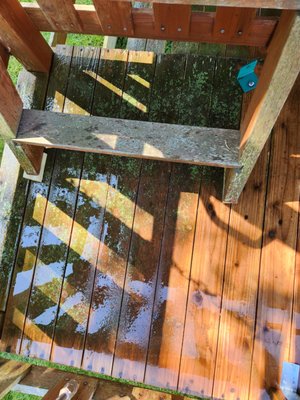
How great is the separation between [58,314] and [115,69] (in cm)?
165

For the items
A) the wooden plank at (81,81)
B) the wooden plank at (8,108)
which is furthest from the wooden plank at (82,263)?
the wooden plank at (8,108)

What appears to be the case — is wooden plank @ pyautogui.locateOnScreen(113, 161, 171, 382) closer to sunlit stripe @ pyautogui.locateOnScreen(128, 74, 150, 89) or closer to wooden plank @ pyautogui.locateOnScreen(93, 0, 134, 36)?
sunlit stripe @ pyautogui.locateOnScreen(128, 74, 150, 89)

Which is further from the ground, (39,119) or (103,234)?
(39,119)

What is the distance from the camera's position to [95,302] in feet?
7.58

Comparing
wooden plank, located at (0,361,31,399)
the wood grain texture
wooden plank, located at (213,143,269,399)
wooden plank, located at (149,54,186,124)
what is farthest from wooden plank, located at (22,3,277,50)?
wooden plank, located at (0,361,31,399)

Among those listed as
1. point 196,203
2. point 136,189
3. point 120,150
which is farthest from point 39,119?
point 196,203

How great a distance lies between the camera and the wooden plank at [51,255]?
232 cm

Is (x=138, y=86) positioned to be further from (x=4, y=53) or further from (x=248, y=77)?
(x=4, y=53)

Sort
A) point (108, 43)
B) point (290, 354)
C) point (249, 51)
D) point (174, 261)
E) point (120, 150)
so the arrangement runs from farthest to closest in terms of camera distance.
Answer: point (108, 43)
point (249, 51)
point (174, 261)
point (290, 354)
point (120, 150)

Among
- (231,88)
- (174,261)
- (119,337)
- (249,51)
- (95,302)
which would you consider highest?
(249,51)

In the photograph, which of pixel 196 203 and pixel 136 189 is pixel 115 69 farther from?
pixel 196 203

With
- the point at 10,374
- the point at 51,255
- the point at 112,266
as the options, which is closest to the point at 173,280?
the point at 112,266

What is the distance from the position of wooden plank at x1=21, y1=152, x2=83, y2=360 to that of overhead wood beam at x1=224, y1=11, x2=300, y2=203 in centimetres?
109

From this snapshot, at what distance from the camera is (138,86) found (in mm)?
2502
